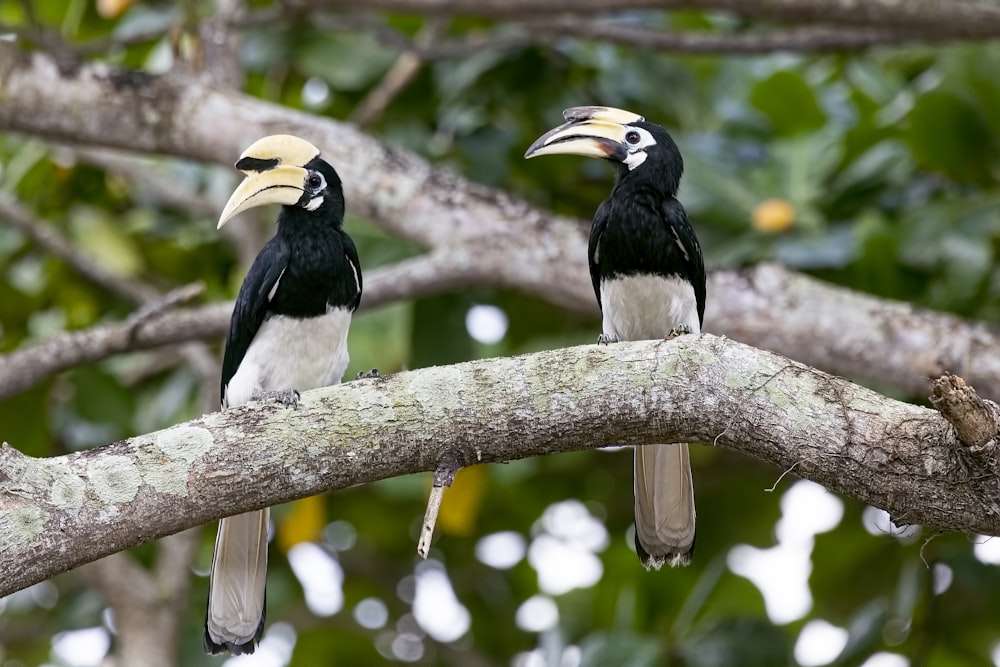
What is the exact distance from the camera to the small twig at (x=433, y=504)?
239 cm

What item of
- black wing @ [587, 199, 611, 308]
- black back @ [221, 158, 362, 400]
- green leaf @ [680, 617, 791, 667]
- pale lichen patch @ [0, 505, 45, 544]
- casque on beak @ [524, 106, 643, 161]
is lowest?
green leaf @ [680, 617, 791, 667]

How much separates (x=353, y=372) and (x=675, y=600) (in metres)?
1.50

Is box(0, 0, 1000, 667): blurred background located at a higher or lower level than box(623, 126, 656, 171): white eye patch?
lower

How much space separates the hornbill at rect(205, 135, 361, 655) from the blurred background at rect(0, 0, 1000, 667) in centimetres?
122

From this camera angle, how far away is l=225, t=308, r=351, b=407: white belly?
3.39 m

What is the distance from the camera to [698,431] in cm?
254

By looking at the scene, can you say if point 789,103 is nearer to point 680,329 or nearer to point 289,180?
point 680,329

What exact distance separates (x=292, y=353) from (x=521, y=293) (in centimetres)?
139

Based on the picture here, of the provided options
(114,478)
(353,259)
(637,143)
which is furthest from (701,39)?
(114,478)

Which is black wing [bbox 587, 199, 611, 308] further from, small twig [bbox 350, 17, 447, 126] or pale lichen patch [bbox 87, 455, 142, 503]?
small twig [bbox 350, 17, 447, 126]

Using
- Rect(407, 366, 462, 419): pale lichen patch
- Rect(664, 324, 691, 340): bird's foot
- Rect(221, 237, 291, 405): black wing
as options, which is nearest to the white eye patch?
Rect(664, 324, 691, 340): bird's foot

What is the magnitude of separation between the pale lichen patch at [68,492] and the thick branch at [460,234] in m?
1.53

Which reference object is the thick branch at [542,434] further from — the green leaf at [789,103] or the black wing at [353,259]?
the green leaf at [789,103]

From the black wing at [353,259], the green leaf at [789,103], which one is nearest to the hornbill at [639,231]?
the black wing at [353,259]
